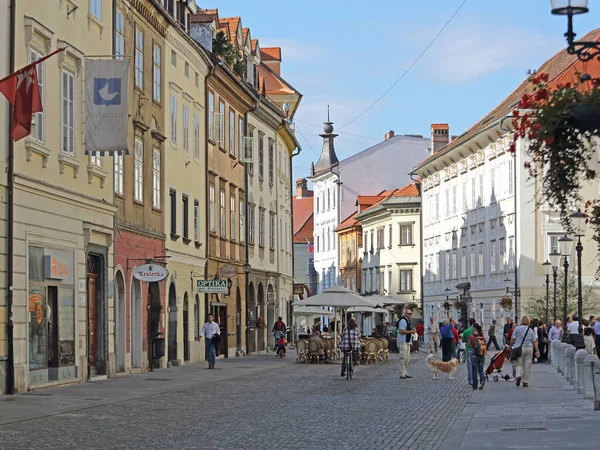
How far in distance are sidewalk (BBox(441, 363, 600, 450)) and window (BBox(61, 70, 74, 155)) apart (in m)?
10.7

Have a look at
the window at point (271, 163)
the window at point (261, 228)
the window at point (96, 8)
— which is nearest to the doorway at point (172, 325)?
the window at point (96, 8)

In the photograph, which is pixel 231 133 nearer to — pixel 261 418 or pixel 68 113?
pixel 68 113

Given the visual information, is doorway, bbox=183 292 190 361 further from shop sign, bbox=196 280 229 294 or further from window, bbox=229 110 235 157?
window, bbox=229 110 235 157

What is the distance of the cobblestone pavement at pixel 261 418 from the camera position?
55.3 ft

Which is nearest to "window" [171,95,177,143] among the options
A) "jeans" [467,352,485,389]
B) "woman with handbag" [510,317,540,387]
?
"jeans" [467,352,485,389]

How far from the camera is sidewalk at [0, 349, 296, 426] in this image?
22.0 metres

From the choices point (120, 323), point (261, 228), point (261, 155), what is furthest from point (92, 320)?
point (261, 155)

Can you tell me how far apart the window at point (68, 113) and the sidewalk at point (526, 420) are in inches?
420

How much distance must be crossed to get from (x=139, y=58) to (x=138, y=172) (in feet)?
10.7

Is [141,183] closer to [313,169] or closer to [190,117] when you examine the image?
[190,117]

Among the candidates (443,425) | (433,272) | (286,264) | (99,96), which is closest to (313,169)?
(433,272)

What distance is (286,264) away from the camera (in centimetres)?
6856

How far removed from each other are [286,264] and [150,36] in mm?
31105

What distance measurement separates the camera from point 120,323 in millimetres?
34750
